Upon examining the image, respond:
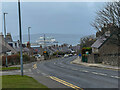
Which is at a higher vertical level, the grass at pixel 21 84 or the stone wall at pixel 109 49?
the stone wall at pixel 109 49

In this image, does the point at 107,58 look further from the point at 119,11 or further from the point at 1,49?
the point at 1,49

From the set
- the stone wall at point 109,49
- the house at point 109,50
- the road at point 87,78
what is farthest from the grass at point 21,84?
the stone wall at point 109,49

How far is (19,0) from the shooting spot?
2112 cm

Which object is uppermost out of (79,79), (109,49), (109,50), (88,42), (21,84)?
(88,42)

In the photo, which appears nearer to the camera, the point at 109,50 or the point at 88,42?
the point at 109,50

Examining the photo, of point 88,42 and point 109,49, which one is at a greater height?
point 88,42

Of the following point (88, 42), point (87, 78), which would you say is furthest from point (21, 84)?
point (88, 42)

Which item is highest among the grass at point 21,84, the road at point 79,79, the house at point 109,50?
the house at point 109,50

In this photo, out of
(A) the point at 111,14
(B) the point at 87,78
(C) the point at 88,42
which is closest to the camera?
(B) the point at 87,78

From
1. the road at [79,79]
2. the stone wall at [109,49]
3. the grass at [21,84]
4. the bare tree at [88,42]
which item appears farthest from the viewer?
the bare tree at [88,42]

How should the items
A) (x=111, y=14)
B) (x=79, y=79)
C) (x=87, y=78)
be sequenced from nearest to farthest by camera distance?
(x=79, y=79) → (x=87, y=78) → (x=111, y=14)

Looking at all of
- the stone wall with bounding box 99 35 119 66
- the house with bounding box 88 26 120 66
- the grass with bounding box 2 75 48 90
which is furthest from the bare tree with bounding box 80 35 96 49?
the grass with bounding box 2 75 48 90

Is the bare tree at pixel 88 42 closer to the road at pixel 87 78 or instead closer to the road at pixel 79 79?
the road at pixel 87 78

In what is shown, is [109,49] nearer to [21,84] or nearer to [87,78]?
[87,78]
